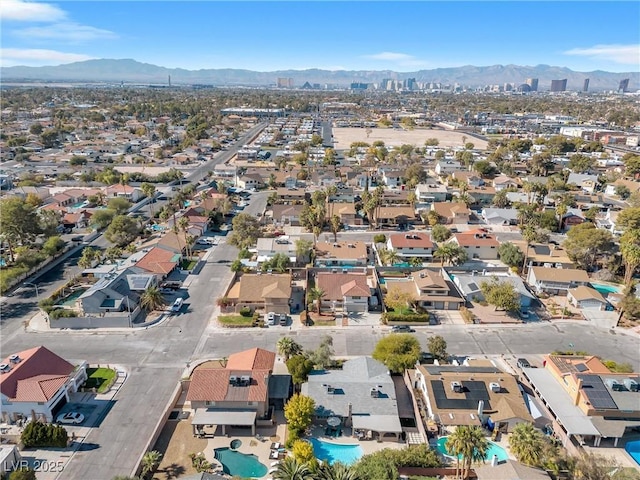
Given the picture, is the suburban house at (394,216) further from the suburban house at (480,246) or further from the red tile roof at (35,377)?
the red tile roof at (35,377)

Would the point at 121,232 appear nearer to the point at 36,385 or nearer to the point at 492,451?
the point at 36,385

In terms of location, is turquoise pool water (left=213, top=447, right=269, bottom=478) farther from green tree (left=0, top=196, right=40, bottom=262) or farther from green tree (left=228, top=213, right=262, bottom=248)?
green tree (left=0, top=196, right=40, bottom=262)

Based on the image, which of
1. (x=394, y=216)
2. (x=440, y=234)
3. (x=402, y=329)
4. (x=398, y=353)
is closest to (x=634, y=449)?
(x=398, y=353)

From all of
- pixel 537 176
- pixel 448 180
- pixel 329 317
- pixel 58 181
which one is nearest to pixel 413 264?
pixel 329 317

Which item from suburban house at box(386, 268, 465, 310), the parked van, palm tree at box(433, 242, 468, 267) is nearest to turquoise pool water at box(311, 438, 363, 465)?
suburban house at box(386, 268, 465, 310)

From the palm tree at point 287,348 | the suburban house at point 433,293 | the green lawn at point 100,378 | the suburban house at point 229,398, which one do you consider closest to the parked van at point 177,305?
the green lawn at point 100,378

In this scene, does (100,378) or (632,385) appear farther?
(100,378)

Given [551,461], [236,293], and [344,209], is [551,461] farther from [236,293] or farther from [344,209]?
[344,209]
